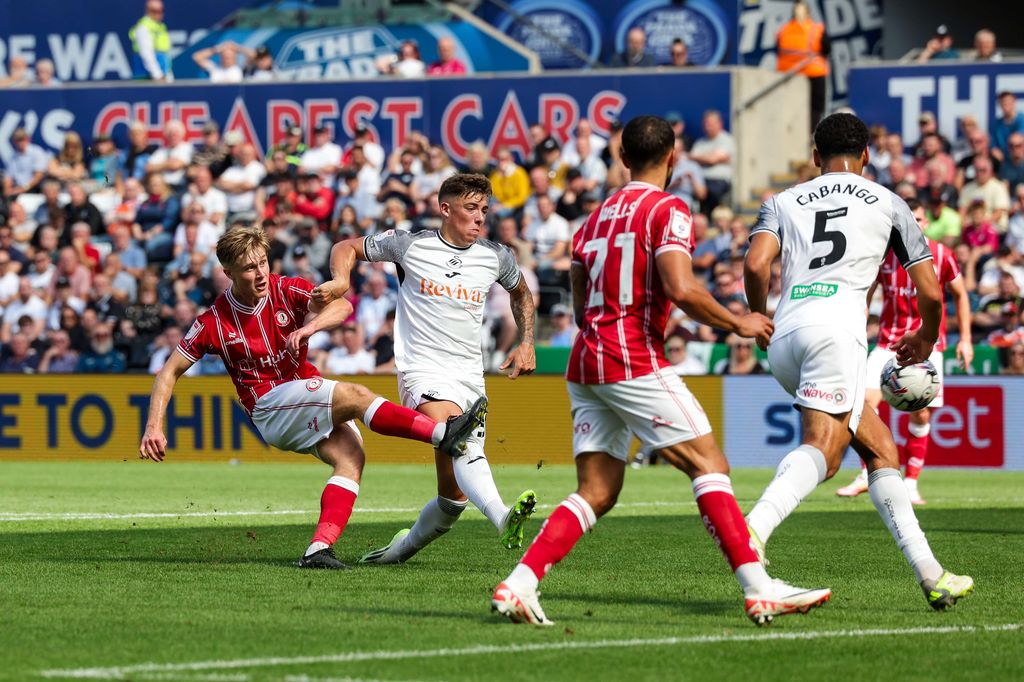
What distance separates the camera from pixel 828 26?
95.1 ft

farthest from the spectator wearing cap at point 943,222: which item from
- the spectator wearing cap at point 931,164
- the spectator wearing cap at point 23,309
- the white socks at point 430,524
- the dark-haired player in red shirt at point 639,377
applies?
the dark-haired player in red shirt at point 639,377

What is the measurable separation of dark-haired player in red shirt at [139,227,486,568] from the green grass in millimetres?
530

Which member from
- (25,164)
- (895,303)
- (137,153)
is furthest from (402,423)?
(25,164)

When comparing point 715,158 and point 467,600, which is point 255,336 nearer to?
point 467,600

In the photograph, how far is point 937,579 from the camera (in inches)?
301

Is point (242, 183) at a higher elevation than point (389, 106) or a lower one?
lower

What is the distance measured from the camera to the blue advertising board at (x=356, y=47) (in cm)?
2878

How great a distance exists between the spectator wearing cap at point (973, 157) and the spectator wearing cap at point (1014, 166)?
0.11 metres

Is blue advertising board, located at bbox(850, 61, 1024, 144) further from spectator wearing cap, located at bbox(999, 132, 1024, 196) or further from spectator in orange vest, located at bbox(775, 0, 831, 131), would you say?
spectator in orange vest, located at bbox(775, 0, 831, 131)

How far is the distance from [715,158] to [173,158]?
27.0ft

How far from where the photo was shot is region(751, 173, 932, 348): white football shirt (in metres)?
7.85

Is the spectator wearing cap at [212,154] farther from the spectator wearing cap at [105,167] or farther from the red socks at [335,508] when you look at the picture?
the red socks at [335,508]

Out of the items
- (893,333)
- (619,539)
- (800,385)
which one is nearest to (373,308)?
(893,333)

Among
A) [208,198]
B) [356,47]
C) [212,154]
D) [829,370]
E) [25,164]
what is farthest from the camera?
[356,47]
